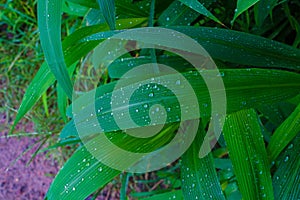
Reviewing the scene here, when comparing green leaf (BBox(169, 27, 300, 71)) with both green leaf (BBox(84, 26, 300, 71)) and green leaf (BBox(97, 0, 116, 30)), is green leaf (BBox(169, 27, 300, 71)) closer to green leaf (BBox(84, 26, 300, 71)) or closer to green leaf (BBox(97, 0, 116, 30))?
green leaf (BBox(84, 26, 300, 71))

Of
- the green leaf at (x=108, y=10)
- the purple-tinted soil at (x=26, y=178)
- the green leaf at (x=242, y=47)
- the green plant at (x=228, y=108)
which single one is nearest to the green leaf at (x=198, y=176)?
the green plant at (x=228, y=108)

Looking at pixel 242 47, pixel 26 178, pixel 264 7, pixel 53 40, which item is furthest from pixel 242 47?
pixel 26 178

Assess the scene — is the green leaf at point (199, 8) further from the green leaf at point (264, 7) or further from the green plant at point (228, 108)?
the green leaf at point (264, 7)

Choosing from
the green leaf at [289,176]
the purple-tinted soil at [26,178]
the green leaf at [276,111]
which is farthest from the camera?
the purple-tinted soil at [26,178]

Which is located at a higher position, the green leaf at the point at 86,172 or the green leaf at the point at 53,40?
the green leaf at the point at 53,40

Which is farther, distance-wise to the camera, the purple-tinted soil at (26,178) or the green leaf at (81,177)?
the purple-tinted soil at (26,178)

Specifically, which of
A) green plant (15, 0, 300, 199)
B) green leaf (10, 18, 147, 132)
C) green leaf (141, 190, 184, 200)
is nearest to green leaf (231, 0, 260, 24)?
green plant (15, 0, 300, 199)

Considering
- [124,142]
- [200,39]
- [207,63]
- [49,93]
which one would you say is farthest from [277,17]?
[49,93]
